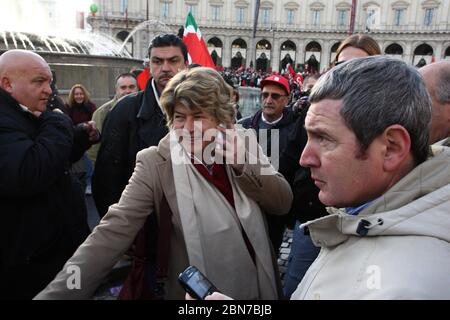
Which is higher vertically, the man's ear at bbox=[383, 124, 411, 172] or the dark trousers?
the man's ear at bbox=[383, 124, 411, 172]

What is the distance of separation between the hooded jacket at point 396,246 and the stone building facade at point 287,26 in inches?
1968

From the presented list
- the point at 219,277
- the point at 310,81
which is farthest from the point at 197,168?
the point at 310,81

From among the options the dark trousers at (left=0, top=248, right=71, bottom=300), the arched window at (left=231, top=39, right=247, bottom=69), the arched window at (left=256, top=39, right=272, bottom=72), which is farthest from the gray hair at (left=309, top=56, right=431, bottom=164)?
the arched window at (left=256, top=39, right=272, bottom=72)

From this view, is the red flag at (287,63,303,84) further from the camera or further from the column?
the column

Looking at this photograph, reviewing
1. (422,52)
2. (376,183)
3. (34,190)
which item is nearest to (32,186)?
(34,190)

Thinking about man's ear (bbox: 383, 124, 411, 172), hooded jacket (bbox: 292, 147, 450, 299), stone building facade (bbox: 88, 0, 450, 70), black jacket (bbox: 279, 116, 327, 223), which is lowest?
black jacket (bbox: 279, 116, 327, 223)

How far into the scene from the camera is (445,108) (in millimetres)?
2164

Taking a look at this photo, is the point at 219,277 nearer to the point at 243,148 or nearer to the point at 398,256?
the point at 243,148

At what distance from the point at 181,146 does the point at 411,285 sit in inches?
47.7

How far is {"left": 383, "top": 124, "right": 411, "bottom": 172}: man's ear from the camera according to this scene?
3.61 ft

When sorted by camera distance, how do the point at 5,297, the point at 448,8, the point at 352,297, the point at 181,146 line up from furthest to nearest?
1. the point at 448,8
2. the point at 5,297
3. the point at 181,146
4. the point at 352,297

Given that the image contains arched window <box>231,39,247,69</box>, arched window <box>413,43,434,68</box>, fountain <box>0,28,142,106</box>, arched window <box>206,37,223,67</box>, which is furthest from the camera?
arched window <box>231,39,247,69</box>

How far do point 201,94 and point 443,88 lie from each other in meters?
1.42

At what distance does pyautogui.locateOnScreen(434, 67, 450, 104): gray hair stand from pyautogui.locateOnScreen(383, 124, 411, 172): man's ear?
128 cm
